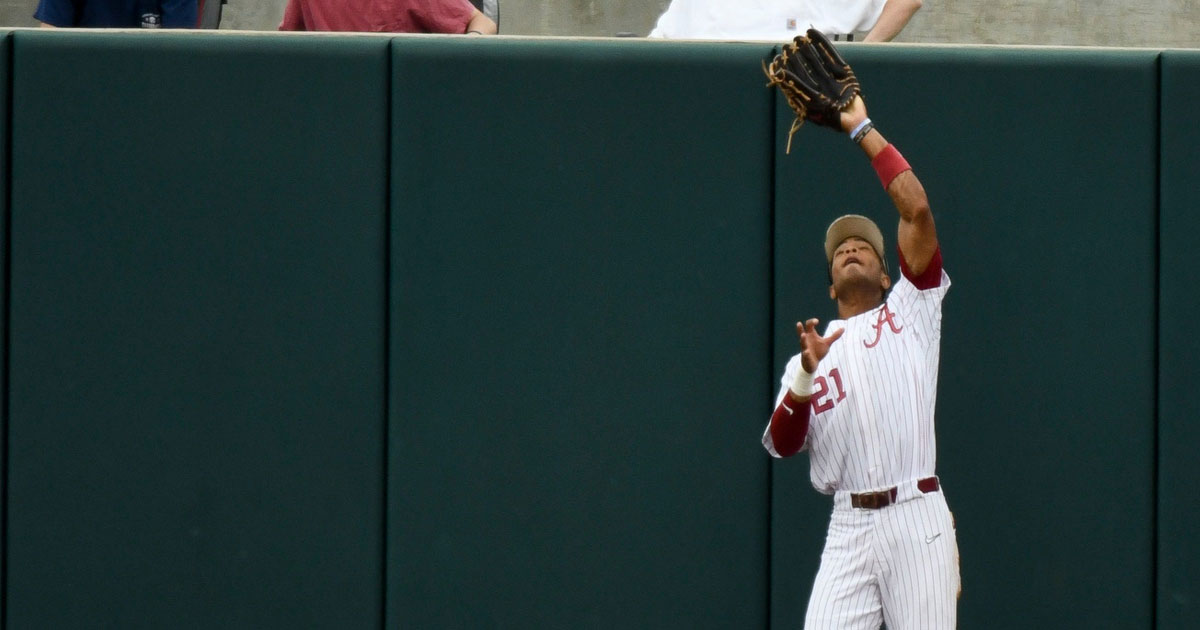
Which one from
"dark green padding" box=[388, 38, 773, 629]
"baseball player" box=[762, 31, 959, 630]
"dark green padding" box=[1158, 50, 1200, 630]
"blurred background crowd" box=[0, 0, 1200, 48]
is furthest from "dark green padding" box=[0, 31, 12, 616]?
"dark green padding" box=[1158, 50, 1200, 630]

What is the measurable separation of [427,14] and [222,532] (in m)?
1.78

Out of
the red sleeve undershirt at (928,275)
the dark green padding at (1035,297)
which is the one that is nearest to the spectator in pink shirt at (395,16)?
the dark green padding at (1035,297)

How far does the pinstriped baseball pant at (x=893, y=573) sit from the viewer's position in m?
3.47

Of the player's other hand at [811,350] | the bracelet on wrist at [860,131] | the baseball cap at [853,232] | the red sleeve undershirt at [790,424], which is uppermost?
the bracelet on wrist at [860,131]

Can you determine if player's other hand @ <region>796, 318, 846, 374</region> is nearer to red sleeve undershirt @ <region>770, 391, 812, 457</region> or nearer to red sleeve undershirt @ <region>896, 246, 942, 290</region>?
red sleeve undershirt @ <region>770, 391, 812, 457</region>

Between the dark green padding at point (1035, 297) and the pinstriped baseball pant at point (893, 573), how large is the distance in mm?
708

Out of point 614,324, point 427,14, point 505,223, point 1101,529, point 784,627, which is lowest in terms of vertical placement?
point 784,627

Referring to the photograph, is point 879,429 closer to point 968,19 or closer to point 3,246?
point 3,246

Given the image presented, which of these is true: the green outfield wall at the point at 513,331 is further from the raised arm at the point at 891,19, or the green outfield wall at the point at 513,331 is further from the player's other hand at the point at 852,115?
the player's other hand at the point at 852,115

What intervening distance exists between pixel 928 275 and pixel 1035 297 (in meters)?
0.84

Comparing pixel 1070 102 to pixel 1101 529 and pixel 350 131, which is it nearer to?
pixel 1101 529

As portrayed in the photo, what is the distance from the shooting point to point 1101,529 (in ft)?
14.0

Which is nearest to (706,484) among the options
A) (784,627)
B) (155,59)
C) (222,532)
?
(784,627)

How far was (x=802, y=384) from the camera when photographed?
132 inches
